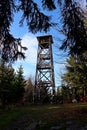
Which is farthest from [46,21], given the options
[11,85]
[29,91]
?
[29,91]

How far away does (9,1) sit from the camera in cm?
582

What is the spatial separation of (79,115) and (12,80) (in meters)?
16.2

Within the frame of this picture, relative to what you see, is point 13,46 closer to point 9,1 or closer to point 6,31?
point 6,31

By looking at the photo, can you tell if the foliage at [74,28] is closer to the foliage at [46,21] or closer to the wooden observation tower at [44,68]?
the foliage at [46,21]

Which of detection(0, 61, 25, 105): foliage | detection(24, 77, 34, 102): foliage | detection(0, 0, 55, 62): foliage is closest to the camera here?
detection(0, 0, 55, 62): foliage

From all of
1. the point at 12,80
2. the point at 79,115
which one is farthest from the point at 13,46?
the point at 12,80

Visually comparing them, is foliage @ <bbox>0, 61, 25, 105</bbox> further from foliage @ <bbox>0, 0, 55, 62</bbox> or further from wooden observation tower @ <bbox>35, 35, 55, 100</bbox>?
foliage @ <bbox>0, 0, 55, 62</bbox>

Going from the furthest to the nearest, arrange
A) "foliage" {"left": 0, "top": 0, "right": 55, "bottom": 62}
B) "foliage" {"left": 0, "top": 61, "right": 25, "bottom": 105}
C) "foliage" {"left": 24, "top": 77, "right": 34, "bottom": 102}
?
"foliage" {"left": 24, "top": 77, "right": 34, "bottom": 102} → "foliage" {"left": 0, "top": 61, "right": 25, "bottom": 105} → "foliage" {"left": 0, "top": 0, "right": 55, "bottom": 62}

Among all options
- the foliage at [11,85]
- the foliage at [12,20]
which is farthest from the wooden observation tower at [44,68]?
the foliage at [12,20]

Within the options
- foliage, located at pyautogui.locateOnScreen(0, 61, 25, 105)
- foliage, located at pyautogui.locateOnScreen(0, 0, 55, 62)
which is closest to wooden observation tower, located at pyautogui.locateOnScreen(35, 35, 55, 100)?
foliage, located at pyautogui.locateOnScreen(0, 61, 25, 105)

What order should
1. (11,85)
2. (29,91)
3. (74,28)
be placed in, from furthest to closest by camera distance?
(29,91) < (11,85) < (74,28)

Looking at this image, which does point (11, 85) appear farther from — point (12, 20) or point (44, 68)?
point (12, 20)

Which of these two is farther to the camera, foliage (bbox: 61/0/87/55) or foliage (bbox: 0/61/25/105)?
foliage (bbox: 0/61/25/105)

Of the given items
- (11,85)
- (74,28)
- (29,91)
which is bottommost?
(74,28)
